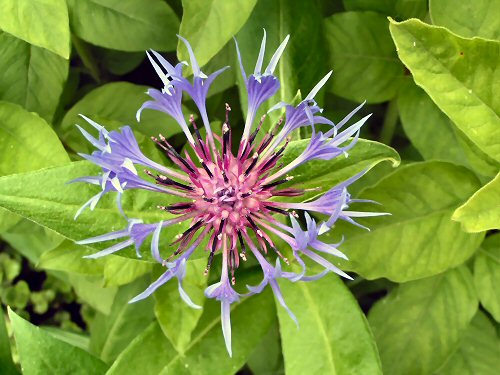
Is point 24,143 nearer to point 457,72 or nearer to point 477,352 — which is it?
point 457,72

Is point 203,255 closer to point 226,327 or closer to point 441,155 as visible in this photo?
point 226,327

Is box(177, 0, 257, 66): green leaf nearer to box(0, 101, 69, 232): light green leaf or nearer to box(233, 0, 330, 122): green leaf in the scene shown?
box(233, 0, 330, 122): green leaf

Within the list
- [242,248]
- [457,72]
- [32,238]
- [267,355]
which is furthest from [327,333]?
[32,238]

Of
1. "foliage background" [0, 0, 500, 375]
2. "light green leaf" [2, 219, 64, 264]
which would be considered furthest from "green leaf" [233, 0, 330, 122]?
"light green leaf" [2, 219, 64, 264]

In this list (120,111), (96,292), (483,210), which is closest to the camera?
(483,210)

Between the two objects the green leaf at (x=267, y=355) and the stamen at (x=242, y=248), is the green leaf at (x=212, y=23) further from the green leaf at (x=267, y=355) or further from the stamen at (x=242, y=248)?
the green leaf at (x=267, y=355)

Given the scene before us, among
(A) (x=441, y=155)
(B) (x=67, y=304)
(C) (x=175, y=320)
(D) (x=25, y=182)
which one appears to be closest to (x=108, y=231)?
(D) (x=25, y=182)
